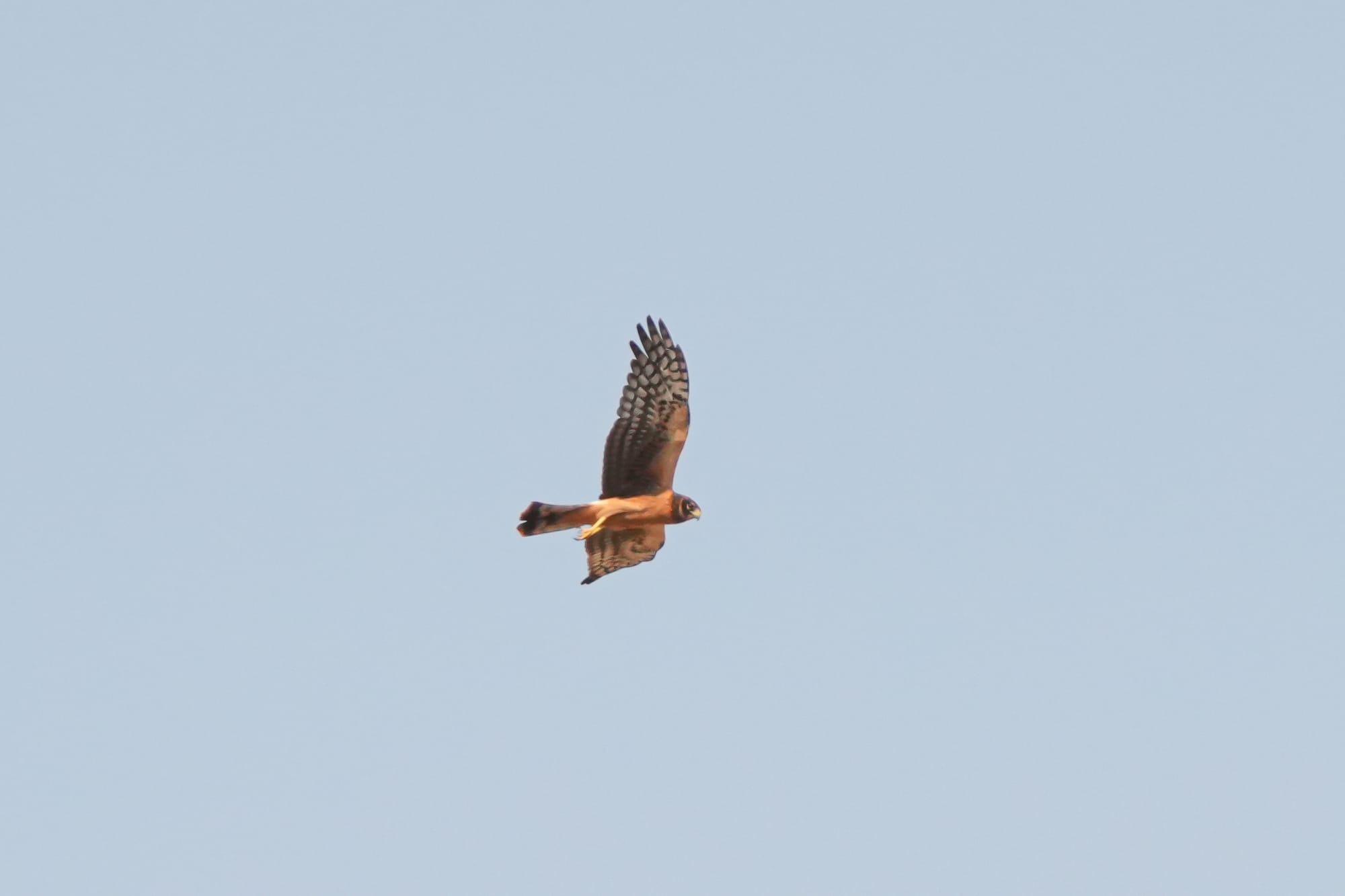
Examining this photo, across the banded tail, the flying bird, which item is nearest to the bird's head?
the flying bird

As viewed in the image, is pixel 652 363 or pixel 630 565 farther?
pixel 630 565

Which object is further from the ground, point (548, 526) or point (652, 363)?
point (652, 363)

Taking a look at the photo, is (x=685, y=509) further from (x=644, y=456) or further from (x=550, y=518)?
(x=550, y=518)

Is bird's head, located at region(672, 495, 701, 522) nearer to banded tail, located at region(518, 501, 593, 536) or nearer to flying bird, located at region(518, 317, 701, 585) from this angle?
flying bird, located at region(518, 317, 701, 585)

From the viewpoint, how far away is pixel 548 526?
3052 cm

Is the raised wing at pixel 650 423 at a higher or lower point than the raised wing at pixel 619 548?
higher

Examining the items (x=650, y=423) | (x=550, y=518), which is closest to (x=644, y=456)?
(x=650, y=423)

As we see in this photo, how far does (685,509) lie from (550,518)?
2197mm

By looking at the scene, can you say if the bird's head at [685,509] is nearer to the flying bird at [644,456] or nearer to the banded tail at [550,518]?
the flying bird at [644,456]

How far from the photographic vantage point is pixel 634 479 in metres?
31.3

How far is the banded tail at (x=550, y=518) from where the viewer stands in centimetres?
3030

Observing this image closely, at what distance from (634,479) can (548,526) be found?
158cm

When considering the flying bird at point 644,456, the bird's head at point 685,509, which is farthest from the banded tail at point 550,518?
the bird's head at point 685,509

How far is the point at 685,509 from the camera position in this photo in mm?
31500
